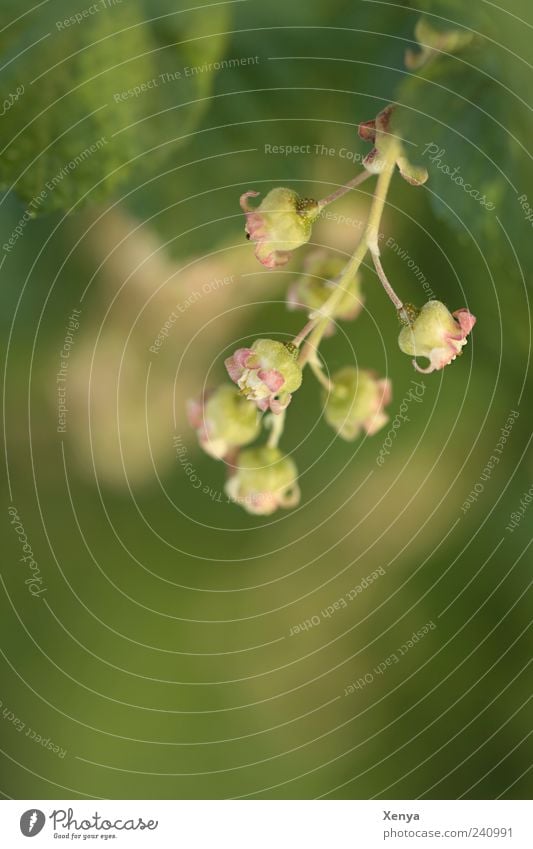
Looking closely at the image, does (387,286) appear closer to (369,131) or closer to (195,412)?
(369,131)

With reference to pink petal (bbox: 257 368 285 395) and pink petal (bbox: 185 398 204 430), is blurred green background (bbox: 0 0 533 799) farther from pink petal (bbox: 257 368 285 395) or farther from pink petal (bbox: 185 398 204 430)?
pink petal (bbox: 257 368 285 395)

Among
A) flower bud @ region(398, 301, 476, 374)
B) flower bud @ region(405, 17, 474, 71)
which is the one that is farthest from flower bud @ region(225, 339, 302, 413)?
flower bud @ region(405, 17, 474, 71)

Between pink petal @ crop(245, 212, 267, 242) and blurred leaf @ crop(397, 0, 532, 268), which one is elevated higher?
blurred leaf @ crop(397, 0, 532, 268)

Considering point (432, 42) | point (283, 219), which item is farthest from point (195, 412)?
point (432, 42)

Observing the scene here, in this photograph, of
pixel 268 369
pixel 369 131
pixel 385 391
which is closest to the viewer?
pixel 268 369

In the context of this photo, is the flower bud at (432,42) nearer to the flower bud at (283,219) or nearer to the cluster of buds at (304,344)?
the cluster of buds at (304,344)

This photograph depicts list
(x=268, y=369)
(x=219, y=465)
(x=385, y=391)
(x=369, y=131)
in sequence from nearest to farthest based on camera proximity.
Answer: (x=268, y=369), (x=369, y=131), (x=385, y=391), (x=219, y=465)

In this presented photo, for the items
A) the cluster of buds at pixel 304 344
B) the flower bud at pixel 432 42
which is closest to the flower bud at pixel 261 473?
the cluster of buds at pixel 304 344
